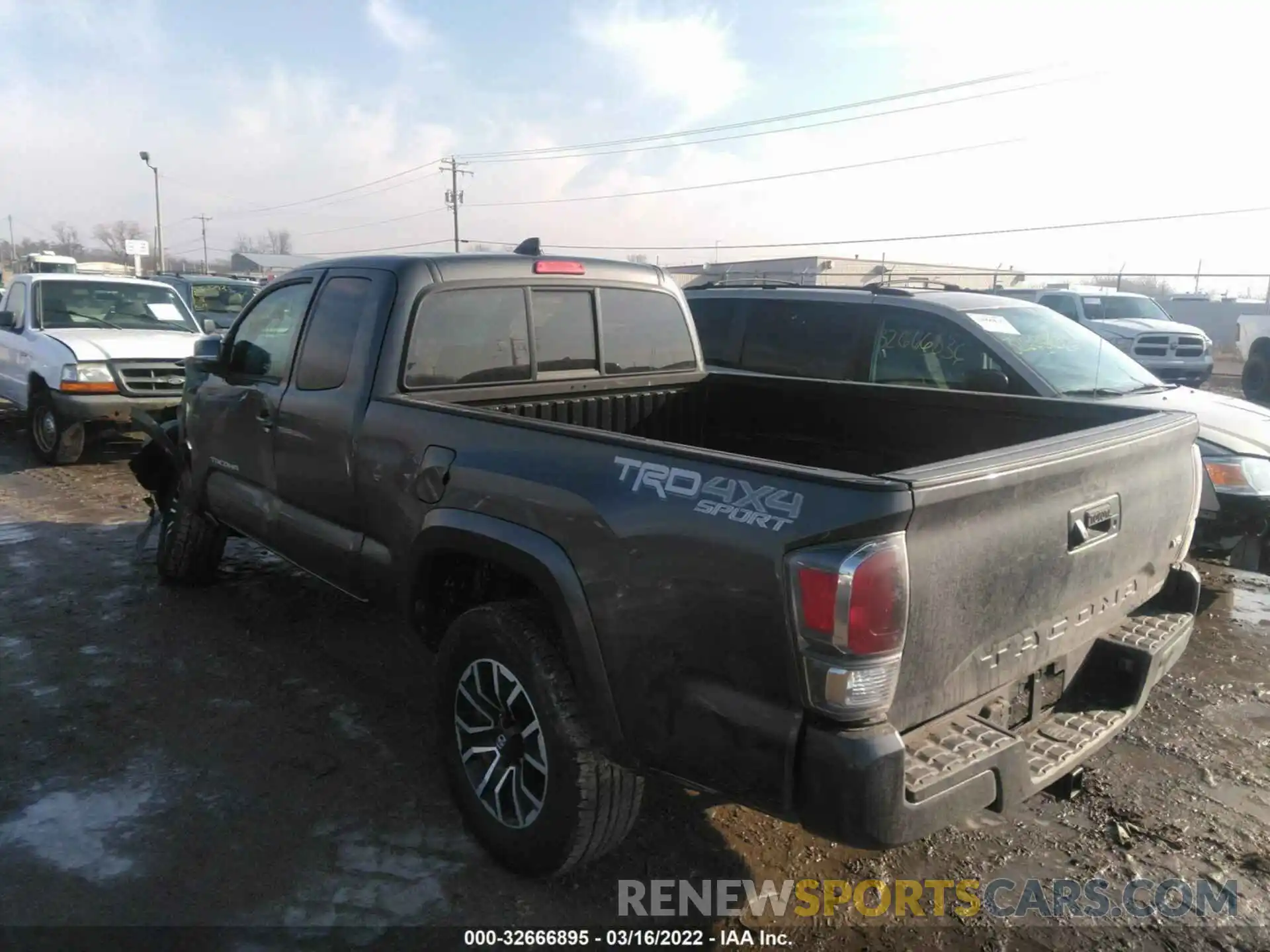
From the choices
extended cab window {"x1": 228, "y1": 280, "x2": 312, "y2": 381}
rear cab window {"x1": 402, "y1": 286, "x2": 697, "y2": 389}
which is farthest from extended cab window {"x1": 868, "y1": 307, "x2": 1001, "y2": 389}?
extended cab window {"x1": 228, "y1": 280, "x2": 312, "y2": 381}

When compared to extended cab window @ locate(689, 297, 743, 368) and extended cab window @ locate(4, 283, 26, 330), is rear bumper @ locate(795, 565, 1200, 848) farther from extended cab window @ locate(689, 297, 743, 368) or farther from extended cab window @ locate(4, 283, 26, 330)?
extended cab window @ locate(4, 283, 26, 330)

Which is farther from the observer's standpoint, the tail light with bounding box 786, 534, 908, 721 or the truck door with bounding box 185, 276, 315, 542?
the truck door with bounding box 185, 276, 315, 542

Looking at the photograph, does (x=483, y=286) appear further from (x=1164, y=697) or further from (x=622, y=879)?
(x=1164, y=697)

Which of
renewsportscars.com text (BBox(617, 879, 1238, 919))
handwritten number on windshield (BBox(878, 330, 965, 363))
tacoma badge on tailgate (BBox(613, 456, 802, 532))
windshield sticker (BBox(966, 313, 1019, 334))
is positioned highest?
windshield sticker (BBox(966, 313, 1019, 334))

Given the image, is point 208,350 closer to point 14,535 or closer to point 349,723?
point 349,723

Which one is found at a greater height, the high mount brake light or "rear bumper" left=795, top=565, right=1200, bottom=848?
the high mount brake light

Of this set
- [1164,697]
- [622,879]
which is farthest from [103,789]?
[1164,697]

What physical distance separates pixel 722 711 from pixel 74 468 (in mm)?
9209

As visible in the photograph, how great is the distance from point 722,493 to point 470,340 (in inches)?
77.2

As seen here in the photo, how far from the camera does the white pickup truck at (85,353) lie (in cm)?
884

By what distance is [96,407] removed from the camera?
8.78m

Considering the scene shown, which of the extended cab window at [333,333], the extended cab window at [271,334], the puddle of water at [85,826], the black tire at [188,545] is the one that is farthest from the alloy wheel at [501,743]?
the black tire at [188,545]

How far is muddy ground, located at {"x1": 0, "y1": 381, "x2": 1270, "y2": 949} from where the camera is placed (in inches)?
110

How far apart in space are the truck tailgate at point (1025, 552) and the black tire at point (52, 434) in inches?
364
